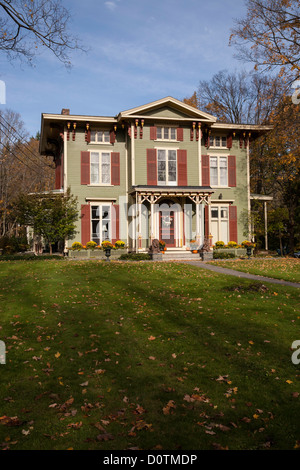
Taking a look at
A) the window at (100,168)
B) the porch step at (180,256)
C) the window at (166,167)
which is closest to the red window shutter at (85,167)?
the window at (100,168)

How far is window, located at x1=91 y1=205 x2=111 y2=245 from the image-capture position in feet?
78.2

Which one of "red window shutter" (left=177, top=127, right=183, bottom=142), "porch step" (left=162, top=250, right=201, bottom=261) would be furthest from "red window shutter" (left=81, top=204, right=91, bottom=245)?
"red window shutter" (left=177, top=127, right=183, bottom=142)

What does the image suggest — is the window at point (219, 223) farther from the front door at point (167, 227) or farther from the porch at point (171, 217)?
the front door at point (167, 227)

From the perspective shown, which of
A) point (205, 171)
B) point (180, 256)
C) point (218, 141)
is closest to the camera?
point (180, 256)

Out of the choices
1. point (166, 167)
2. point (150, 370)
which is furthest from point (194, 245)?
point (150, 370)

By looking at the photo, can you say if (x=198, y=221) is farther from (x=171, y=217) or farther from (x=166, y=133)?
(x=166, y=133)

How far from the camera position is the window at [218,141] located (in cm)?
2595

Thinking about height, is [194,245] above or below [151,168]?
below

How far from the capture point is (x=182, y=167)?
24.4m

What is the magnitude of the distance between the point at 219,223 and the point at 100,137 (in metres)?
9.93

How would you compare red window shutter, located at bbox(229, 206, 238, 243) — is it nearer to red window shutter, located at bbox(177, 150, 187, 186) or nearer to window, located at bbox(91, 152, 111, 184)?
red window shutter, located at bbox(177, 150, 187, 186)

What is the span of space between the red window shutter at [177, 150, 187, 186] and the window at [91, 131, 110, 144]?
480 cm

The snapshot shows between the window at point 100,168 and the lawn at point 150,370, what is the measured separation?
1376 cm
